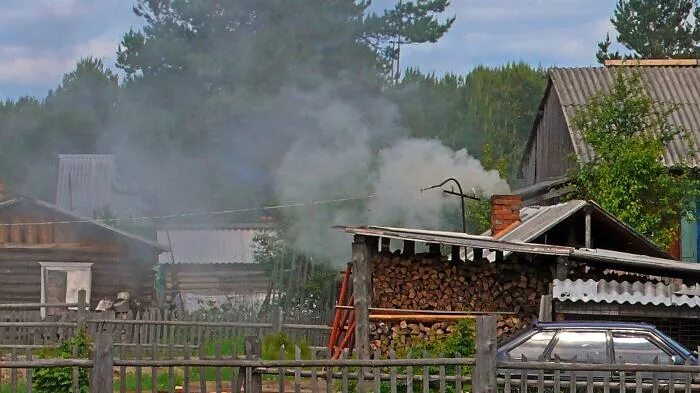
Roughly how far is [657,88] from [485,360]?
72.3 feet

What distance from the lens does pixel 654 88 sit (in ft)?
104

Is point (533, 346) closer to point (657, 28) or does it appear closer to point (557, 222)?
point (557, 222)

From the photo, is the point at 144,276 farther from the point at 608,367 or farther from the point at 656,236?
the point at 608,367

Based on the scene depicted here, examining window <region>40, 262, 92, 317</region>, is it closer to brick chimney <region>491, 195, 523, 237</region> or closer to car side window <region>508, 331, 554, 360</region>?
brick chimney <region>491, 195, 523, 237</region>

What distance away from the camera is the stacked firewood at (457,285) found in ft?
57.7

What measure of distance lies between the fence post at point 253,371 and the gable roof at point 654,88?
687 inches

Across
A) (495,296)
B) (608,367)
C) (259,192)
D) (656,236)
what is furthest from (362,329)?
(259,192)

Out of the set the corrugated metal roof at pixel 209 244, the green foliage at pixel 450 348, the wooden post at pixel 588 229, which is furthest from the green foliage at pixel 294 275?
the green foliage at pixel 450 348

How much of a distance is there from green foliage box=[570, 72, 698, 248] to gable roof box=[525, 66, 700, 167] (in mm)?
1999

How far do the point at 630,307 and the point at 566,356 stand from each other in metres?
3.01

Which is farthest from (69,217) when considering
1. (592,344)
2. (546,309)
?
(592,344)

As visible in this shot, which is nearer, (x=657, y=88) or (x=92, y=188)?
(x=657, y=88)

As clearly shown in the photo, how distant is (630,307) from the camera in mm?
16391

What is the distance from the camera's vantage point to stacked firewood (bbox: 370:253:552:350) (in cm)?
1759
